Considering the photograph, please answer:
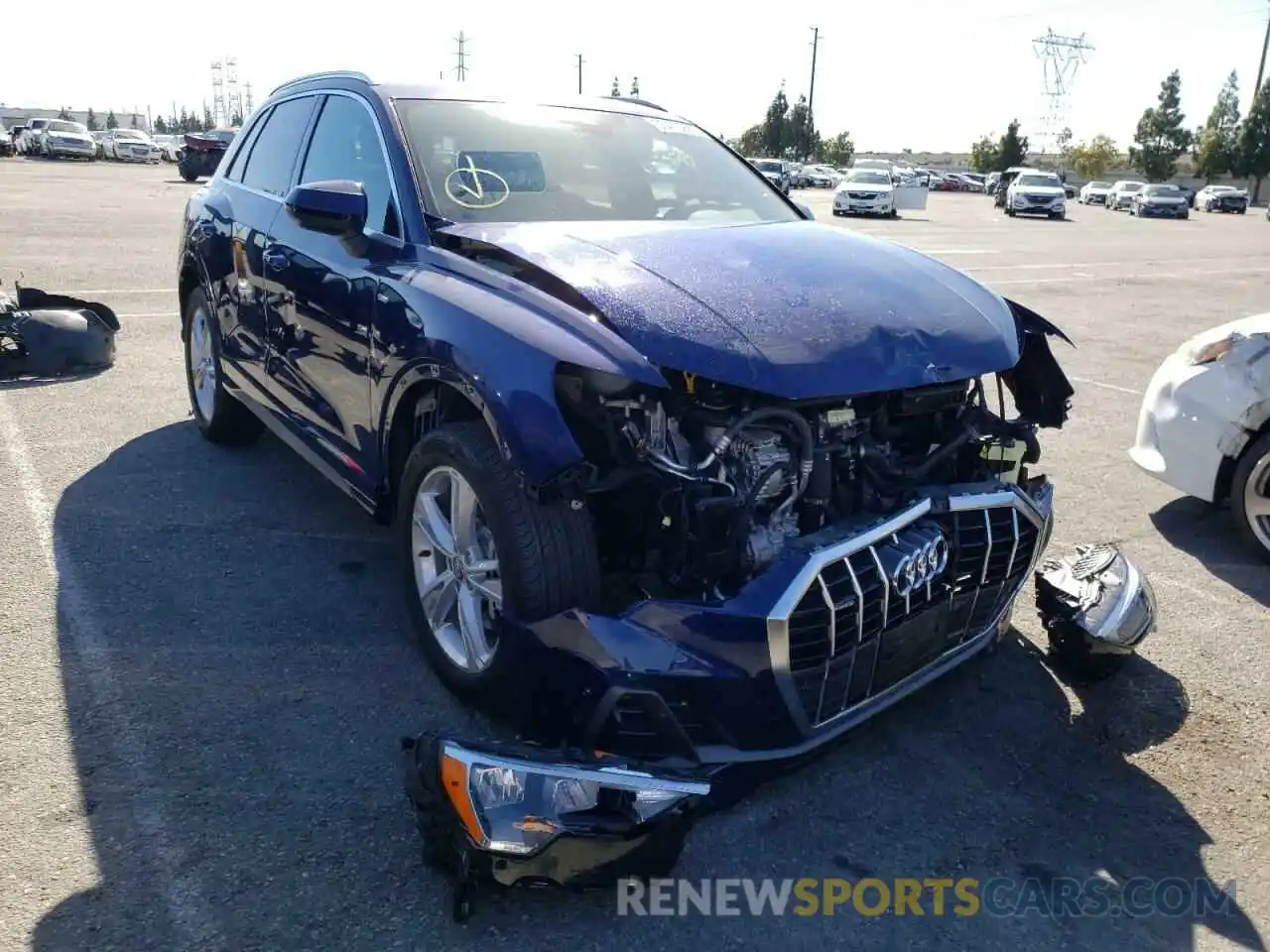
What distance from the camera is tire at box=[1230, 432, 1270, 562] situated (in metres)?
4.60

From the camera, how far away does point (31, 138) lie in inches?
1855

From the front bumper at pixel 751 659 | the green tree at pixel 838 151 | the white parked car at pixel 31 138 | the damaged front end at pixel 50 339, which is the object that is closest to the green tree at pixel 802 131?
the green tree at pixel 838 151

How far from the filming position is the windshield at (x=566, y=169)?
12.0ft

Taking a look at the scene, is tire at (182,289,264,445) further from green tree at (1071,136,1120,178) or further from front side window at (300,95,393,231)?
green tree at (1071,136,1120,178)

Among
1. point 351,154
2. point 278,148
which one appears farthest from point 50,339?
point 351,154

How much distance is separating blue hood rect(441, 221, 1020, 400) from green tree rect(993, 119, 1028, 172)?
93531 mm

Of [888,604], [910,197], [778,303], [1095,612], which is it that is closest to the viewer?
[888,604]

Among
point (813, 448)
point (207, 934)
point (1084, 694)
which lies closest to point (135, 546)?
point (207, 934)

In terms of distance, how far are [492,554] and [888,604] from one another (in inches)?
44.2

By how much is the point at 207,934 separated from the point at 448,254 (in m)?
2.01

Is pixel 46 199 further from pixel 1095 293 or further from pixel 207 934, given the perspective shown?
pixel 207 934

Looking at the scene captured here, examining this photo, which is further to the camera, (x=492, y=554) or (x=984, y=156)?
(x=984, y=156)

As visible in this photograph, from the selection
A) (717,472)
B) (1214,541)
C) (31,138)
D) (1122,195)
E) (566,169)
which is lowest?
(1214,541)

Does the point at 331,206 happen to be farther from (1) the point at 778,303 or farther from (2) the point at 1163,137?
(2) the point at 1163,137
